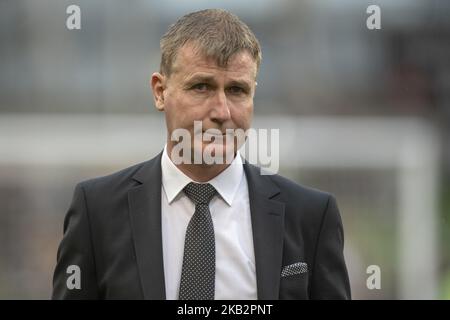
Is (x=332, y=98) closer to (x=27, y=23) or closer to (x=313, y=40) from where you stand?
(x=313, y=40)

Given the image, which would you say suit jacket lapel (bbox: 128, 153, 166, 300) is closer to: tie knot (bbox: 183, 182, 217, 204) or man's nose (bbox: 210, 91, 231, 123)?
tie knot (bbox: 183, 182, 217, 204)

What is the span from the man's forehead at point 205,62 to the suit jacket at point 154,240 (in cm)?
32

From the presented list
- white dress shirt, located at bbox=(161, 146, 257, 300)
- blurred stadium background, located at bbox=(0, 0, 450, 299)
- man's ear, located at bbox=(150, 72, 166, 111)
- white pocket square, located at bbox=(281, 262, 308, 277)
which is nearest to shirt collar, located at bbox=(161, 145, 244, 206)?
white dress shirt, located at bbox=(161, 146, 257, 300)

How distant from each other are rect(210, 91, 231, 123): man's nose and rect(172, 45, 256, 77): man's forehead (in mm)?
91

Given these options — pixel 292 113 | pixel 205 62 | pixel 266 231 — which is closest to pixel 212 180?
pixel 266 231

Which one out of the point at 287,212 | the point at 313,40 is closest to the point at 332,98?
the point at 313,40

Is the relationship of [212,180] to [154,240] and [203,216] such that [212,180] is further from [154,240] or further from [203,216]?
[154,240]

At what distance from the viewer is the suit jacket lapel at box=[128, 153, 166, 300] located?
7.36 ft

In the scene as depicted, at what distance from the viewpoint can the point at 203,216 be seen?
2.39 m

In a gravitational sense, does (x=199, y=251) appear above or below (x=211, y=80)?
below

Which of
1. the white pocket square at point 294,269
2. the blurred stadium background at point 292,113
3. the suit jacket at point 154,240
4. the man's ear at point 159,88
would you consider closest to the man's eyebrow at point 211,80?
the man's ear at point 159,88

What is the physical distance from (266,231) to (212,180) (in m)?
0.23

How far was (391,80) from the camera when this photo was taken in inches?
309
